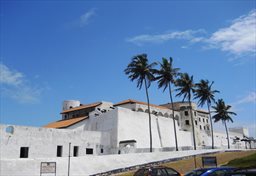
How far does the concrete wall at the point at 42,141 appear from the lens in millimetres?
34156

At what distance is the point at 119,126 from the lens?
5069 cm

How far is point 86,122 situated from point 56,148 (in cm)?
1637

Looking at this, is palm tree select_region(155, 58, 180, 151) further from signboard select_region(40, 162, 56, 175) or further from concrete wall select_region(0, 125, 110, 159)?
signboard select_region(40, 162, 56, 175)

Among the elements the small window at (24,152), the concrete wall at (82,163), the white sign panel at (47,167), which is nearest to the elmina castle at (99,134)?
the small window at (24,152)

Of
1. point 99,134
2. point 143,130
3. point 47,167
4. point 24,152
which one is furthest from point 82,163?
point 143,130

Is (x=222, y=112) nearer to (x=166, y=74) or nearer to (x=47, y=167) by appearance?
(x=166, y=74)

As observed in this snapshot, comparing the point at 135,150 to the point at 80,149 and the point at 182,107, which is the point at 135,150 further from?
the point at 182,107

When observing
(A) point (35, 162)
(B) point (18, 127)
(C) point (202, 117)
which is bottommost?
(A) point (35, 162)

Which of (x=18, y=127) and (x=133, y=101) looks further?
(x=133, y=101)

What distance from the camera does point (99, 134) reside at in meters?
47.5

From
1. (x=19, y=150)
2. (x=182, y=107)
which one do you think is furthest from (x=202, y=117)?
(x=19, y=150)

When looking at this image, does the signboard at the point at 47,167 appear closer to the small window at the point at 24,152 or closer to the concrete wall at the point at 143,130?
the small window at the point at 24,152

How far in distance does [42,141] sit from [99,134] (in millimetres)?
11915

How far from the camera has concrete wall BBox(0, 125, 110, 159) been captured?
1345 inches
